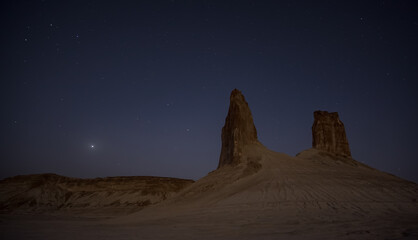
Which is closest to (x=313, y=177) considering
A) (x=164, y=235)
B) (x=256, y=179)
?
(x=256, y=179)

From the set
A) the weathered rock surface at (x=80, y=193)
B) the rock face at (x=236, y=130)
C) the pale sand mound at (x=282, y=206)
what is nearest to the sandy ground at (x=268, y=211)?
the pale sand mound at (x=282, y=206)

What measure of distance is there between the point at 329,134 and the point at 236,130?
30.7 metres

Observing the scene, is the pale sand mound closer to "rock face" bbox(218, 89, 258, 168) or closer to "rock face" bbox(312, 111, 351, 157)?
"rock face" bbox(218, 89, 258, 168)

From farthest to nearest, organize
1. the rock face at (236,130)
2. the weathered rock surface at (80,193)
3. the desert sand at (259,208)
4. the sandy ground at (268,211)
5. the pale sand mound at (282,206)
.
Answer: the weathered rock surface at (80,193) < the rock face at (236,130) < the pale sand mound at (282,206) < the desert sand at (259,208) < the sandy ground at (268,211)

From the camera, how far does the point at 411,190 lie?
22.9 m

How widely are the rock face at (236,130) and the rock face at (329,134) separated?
76.4 feet

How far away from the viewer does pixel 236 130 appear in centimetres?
3619

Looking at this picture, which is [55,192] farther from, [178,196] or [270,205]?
[270,205]

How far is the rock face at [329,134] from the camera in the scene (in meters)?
55.9

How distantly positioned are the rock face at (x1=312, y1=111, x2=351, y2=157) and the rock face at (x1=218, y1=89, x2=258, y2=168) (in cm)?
2327

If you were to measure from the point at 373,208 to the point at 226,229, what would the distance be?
11193 mm

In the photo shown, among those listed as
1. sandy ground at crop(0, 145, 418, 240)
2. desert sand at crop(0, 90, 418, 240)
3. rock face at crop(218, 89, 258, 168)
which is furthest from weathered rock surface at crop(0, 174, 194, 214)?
sandy ground at crop(0, 145, 418, 240)

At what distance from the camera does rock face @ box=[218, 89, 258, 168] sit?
116 ft

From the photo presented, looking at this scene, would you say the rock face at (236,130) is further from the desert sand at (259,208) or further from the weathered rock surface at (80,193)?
the weathered rock surface at (80,193)
